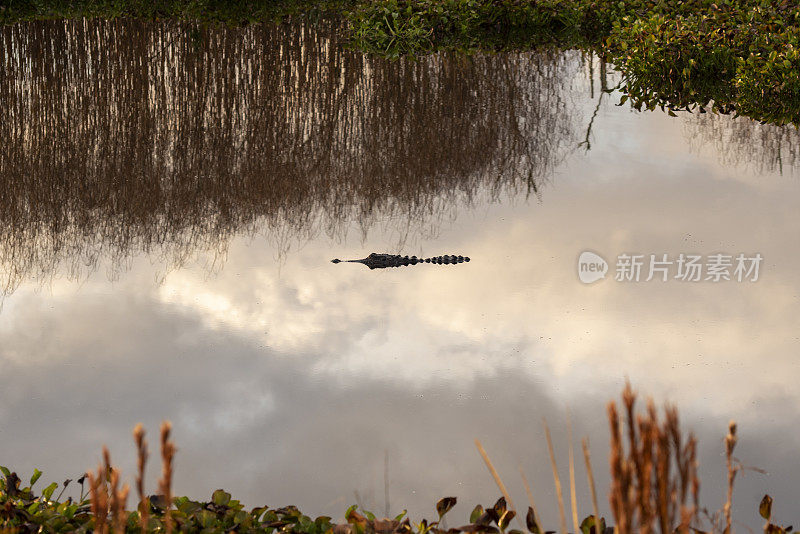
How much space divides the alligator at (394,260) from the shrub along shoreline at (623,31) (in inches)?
69.8

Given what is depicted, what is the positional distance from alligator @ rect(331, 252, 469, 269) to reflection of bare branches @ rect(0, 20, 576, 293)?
2.75ft

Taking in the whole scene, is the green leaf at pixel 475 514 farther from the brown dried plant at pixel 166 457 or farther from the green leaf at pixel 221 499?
the brown dried plant at pixel 166 457

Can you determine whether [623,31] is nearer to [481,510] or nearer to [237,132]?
[237,132]

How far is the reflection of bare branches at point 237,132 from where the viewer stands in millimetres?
6480

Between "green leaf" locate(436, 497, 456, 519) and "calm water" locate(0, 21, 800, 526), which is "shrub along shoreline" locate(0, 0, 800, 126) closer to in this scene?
"calm water" locate(0, 21, 800, 526)

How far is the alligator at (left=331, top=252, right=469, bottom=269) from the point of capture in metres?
5.37

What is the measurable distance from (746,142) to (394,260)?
137 inches

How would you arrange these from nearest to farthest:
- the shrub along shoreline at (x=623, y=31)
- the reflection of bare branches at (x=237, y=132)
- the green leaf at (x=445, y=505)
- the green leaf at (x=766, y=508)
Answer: the green leaf at (x=766, y=508)
the green leaf at (x=445, y=505)
the shrub along shoreline at (x=623, y=31)
the reflection of bare branches at (x=237, y=132)

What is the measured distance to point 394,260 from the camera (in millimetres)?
5418

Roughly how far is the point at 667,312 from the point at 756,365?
0.63 meters

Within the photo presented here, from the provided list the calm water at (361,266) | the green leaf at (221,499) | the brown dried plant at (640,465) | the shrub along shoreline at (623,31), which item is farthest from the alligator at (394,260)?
the brown dried plant at (640,465)

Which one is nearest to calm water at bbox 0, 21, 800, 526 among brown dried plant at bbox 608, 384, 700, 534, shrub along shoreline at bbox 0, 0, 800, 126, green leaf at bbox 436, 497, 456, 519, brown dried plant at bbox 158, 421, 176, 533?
shrub along shoreline at bbox 0, 0, 800, 126

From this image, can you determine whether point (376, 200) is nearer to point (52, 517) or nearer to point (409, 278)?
point (409, 278)

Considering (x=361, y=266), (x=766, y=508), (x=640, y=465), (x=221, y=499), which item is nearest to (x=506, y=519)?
(x=766, y=508)
